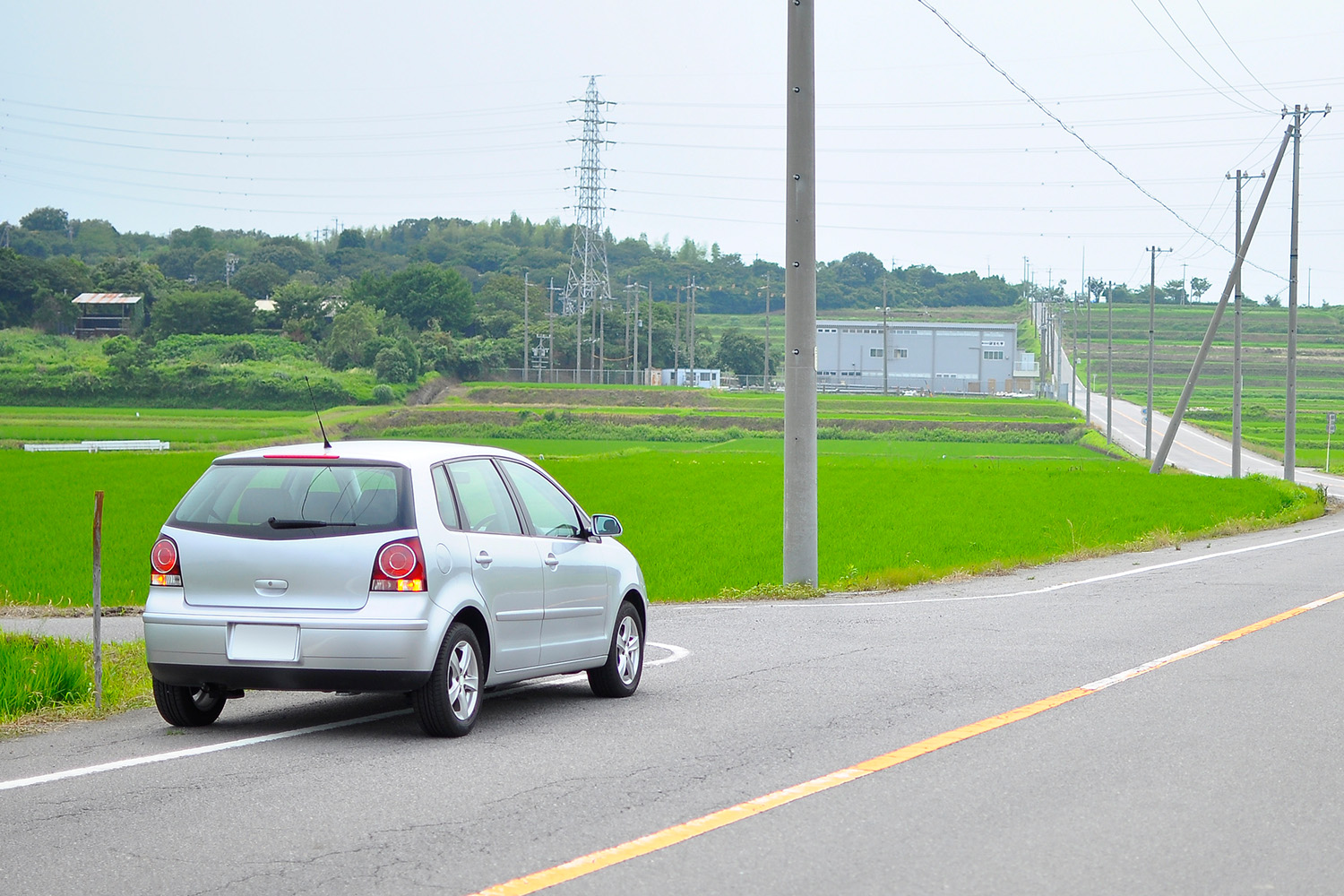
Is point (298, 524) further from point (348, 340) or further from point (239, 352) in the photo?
point (348, 340)

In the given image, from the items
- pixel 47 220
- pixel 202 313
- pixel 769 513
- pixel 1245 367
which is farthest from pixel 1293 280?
pixel 47 220

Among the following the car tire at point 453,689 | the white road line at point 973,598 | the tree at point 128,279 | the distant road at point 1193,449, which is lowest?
the distant road at point 1193,449

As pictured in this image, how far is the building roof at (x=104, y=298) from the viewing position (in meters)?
95.9

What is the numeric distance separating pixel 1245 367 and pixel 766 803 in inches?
5576

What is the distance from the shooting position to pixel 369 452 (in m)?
8.44

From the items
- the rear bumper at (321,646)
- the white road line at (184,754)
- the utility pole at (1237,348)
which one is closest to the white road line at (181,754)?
the white road line at (184,754)

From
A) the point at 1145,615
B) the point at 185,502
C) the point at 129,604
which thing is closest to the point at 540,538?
the point at 185,502

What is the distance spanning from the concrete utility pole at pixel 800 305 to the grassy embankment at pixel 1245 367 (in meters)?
64.2

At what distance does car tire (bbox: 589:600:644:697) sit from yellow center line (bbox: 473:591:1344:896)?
2470 mm

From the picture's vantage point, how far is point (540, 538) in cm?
927

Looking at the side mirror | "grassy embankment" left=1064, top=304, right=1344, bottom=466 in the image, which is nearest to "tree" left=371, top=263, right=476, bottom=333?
"grassy embankment" left=1064, top=304, right=1344, bottom=466

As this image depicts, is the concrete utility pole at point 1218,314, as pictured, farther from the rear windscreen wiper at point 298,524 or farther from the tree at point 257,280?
the tree at point 257,280

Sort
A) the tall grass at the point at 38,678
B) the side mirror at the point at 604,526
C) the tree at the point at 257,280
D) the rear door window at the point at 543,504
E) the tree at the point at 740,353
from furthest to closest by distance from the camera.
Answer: the tree at the point at 740,353, the tree at the point at 257,280, the side mirror at the point at 604,526, the rear door window at the point at 543,504, the tall grass at the point at 38,678

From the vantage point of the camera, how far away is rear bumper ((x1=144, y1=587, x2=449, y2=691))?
779 cm
